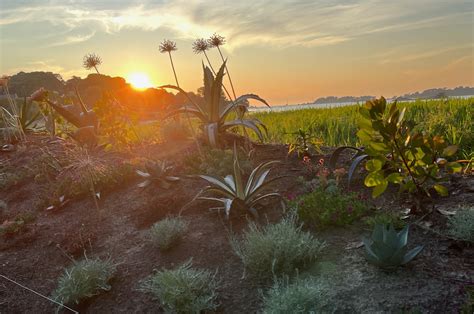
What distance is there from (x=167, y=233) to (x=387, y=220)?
2.18 metres

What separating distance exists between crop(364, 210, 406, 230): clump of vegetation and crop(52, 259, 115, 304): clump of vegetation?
255cm

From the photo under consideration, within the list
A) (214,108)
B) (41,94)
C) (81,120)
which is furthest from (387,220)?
(41,94)

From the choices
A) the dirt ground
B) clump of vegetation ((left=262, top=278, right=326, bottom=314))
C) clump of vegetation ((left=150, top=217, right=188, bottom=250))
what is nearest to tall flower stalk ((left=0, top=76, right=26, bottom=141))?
the dirt ground

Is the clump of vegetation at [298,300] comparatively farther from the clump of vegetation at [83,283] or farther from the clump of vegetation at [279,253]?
the clump of vegetation at [83,283]

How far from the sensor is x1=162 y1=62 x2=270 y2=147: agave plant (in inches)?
268

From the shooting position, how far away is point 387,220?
383 centimetres

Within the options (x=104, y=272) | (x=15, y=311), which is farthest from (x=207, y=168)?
(x=15, y=311)

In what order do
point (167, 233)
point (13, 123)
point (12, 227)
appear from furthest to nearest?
point (13, 123)
point (12, 227)
point (167, 233)

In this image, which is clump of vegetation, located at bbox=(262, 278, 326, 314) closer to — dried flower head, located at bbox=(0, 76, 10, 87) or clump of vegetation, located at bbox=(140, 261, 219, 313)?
clump of vegetation, located at bbox=(140, 261, 219, 313)

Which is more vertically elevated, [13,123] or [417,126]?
[13,123]

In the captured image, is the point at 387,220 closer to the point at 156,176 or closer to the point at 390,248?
the point at 390,248

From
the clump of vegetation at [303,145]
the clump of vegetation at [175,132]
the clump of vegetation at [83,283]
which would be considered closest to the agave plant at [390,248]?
the clump of vegetation at [83,283]

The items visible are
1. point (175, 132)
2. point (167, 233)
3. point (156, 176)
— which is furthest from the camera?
point (175, 132)

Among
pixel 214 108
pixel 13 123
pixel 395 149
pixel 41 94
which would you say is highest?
pixel 41 94
